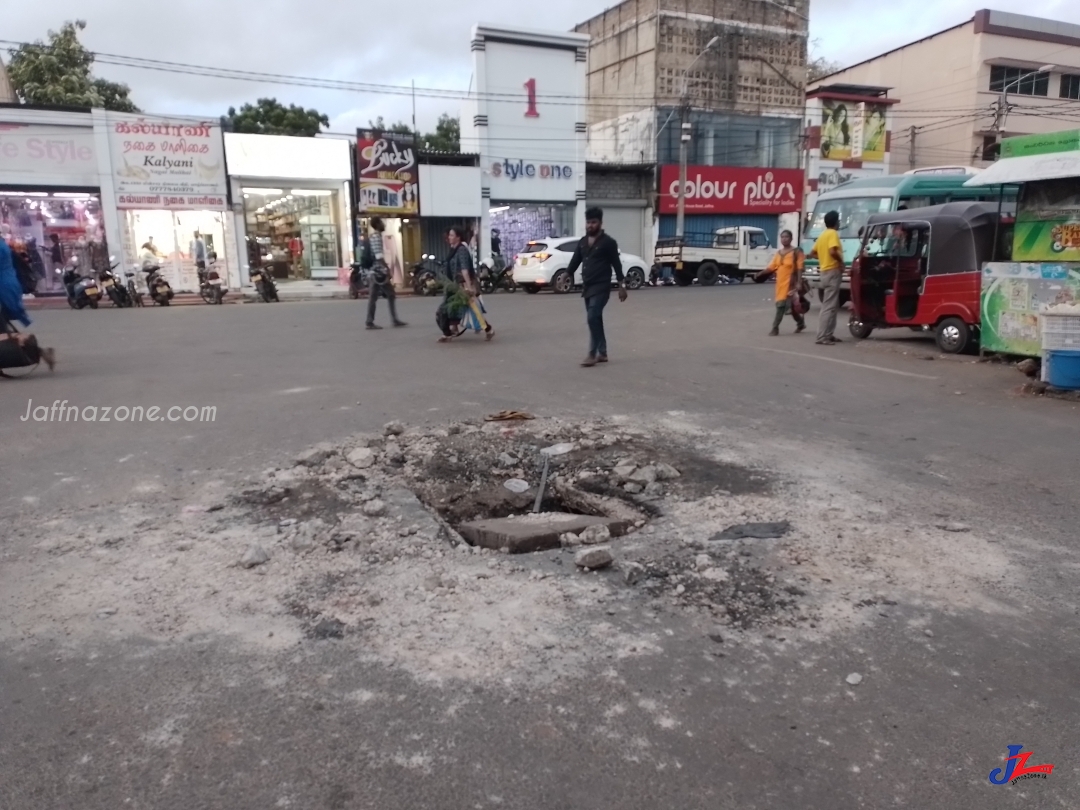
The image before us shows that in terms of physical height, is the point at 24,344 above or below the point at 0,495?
above

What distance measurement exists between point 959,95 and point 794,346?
1299 inches

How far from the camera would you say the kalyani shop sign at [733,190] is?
104ft

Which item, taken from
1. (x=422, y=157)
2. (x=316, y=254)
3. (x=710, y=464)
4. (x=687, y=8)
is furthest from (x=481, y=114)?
(x=710, y=464)

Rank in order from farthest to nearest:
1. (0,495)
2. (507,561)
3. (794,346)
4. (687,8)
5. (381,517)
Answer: (687,8)
(794,346)
(0,495)
(381,517)
(507,561)

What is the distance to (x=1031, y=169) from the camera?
8797 mm

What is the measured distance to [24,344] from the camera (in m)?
8.94

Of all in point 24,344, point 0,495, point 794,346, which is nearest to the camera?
point 0,495

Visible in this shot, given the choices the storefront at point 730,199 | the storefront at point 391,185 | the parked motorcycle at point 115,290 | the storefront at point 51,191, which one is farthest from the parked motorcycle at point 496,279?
the storefront at point 51,191

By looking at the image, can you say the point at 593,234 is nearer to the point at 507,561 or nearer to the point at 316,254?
the point at 507,561

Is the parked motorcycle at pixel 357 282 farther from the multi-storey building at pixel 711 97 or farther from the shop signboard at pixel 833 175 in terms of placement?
the shop signboard at pixel 833 175

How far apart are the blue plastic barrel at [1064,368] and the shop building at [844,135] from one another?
28.9m

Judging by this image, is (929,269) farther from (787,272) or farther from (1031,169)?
(1031,169)

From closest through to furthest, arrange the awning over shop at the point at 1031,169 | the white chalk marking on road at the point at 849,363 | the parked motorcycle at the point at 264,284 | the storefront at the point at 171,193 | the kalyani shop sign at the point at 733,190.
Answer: the awning over shop at the point at 1031,169, the white chalk marking on road at the point at 849,363, the parked motorcycle at the point at 264,284, the storefront at the point at 171,193, the kalyani shop sign at the point at 733,190

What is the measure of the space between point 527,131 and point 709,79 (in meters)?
9.73
